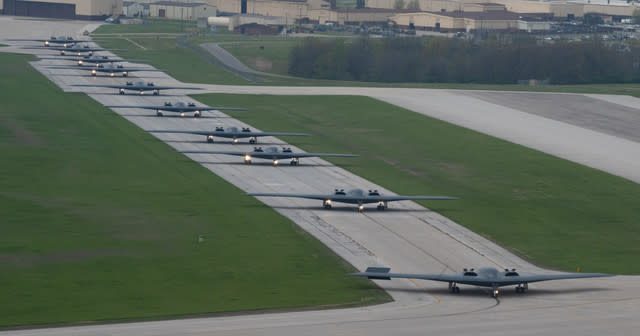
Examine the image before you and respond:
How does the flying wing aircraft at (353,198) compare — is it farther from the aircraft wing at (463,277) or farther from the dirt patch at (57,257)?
the aircraft wing at (463,277)

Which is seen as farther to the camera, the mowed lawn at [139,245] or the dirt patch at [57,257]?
the dirt patch at [57,257]

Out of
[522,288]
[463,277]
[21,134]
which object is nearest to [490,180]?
[522,288]

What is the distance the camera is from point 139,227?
244 feet

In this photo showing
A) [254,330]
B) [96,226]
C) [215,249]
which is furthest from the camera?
[96,226]

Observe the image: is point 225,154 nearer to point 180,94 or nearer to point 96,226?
point 96,226

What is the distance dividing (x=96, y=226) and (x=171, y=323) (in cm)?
2460

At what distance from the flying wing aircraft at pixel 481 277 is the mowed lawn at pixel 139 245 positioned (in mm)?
1178

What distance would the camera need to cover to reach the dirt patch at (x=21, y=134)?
11294 centimetres

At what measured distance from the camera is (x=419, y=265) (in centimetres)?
6581

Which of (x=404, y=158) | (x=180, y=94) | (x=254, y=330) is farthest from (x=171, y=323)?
(x=180, y=94)

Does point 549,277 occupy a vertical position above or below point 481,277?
below

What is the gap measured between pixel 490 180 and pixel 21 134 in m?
54.9

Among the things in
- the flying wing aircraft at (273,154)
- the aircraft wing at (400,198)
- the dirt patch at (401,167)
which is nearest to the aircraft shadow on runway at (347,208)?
the aircraft wing at (400,198)

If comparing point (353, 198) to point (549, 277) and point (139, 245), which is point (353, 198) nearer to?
point (139, 245)
